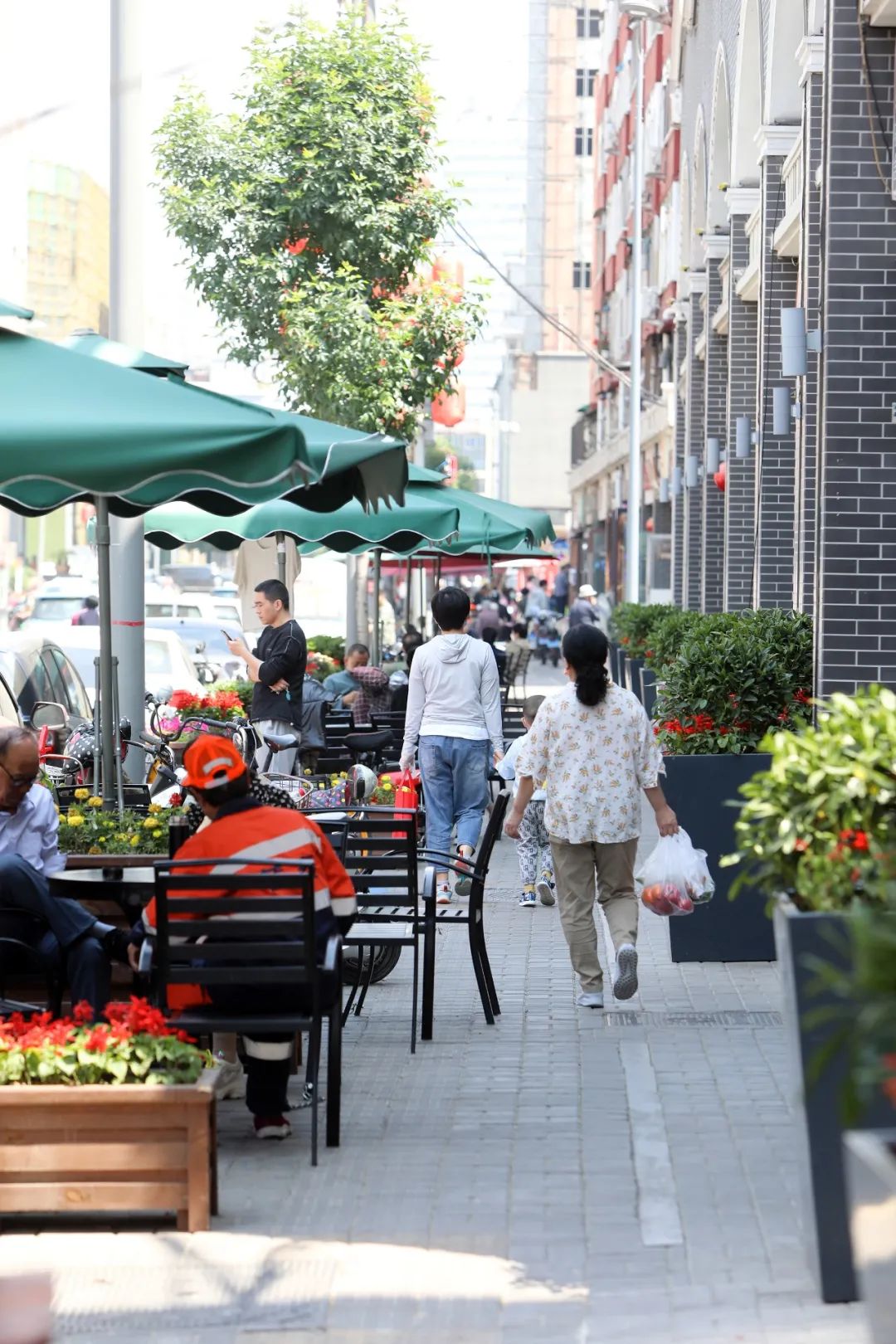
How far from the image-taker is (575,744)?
29.8 feet

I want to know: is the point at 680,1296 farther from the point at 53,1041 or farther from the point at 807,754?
the point at 53,1041

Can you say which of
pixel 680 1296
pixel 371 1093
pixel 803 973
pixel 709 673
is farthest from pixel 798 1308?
pixel 709 673

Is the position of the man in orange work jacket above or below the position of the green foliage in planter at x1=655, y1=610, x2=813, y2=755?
below

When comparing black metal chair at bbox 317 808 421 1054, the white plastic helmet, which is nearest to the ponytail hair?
black metal chair at bbox 317 808 421 1054

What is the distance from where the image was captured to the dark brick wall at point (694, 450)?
2897cm

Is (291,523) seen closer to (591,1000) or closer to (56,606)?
(591,1000)

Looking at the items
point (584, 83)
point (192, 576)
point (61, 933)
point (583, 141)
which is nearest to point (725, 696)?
point (61, 933)

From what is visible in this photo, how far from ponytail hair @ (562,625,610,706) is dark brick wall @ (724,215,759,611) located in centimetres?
1393

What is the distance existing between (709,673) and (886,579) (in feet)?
4.79

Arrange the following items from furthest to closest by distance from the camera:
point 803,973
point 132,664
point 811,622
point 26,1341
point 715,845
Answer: point 811,622
point 132,664
point 715,845
point 803,973
point 26,1341

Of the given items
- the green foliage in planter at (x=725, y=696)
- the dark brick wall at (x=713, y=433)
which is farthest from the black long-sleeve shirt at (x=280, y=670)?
the dark brick wall at (x=713, y=433)

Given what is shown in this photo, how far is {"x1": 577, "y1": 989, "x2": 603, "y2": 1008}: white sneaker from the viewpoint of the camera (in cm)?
938

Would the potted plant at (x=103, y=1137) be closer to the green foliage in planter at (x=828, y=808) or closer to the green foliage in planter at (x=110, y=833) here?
the green foliage in planter at (x=828, y=808)

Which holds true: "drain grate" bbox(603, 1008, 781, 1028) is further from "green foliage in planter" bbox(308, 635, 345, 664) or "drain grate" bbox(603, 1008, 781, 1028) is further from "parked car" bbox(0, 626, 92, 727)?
"green foliage in planter" bbox(308, 635, 345, 664)
